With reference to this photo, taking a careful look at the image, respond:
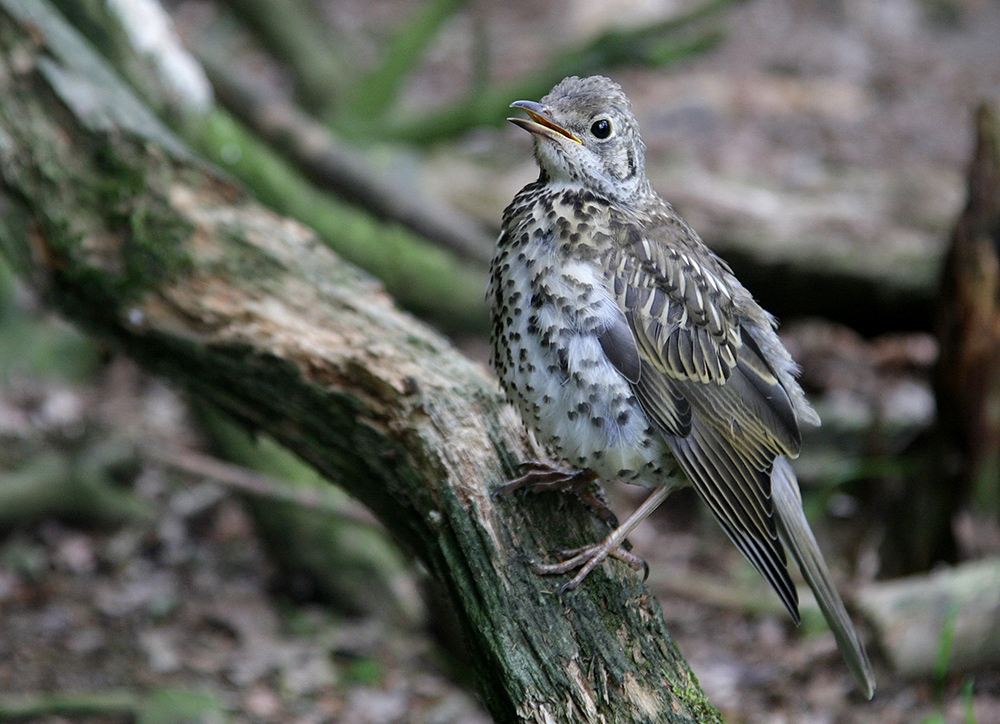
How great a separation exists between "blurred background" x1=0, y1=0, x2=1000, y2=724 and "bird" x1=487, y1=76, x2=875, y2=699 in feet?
4.46

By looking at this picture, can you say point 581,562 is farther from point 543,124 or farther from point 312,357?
point 543,124

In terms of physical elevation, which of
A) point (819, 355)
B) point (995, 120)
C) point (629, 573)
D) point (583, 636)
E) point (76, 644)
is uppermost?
point (819, 355)

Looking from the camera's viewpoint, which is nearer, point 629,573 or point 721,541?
point 629,573

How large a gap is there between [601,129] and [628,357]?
0.86 metres

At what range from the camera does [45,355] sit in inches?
297

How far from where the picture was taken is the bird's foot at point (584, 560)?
2.88m

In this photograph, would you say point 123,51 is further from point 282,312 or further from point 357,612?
point 357,612

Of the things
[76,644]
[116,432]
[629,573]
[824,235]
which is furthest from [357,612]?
[824,235]

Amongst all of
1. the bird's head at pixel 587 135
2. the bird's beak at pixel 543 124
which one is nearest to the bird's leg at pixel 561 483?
the bird's head at pixel 587 135

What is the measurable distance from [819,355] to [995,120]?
3.30m

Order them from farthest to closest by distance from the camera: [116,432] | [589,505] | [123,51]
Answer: [116,432], [123,51], [589,505]

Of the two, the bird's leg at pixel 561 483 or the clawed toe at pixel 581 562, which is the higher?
the bird's leg at pixel 561 483

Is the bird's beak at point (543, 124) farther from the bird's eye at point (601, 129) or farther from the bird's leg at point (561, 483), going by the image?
the bird's leg at point (561, 483)

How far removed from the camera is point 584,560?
9.64ft
